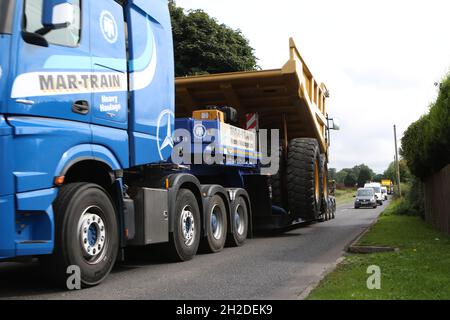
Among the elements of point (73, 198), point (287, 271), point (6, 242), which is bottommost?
point (287, 271)

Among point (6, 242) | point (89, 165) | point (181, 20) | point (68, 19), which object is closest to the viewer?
point (6, 242)

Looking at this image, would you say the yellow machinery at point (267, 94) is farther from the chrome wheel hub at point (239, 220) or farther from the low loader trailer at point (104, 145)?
the chrome wheel hub at point (239, 220)

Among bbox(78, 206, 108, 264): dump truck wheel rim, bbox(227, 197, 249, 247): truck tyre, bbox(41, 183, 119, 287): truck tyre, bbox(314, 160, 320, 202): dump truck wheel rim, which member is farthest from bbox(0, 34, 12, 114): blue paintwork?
bbox(314, 160, 320, 202): dump truck wheel rim

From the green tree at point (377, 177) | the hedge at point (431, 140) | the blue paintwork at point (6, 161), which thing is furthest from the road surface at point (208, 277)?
the green tree at point (377, 177)

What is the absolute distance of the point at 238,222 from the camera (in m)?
11.1

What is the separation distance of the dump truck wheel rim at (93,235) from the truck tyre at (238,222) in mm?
4400

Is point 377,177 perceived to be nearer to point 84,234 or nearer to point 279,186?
point 279,186

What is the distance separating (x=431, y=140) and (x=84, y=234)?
365 inches

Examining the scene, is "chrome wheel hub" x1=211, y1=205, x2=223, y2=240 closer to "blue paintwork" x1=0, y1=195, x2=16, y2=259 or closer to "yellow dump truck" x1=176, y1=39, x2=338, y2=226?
"yellow dump truck" x1=176, y1=39, x2=338, y2=226

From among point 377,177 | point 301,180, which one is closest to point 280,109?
point 301,180

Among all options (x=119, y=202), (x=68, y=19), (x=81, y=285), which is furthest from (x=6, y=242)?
(x=68, y=19)

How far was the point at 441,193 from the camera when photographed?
12.9 metres
